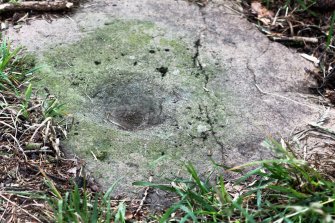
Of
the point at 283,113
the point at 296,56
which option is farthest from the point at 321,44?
the point at 283,113

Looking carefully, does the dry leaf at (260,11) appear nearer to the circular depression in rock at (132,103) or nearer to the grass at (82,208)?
the circular depression in rock at (132,103)

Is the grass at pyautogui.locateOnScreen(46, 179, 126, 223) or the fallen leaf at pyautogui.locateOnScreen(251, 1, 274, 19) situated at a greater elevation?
the fallen leaf at pyautogui.locateOnScreen(251, 1, 274, 19)

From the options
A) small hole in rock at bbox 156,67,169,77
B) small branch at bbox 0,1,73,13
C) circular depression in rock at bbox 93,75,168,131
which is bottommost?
circular depression in rock at bbox 93,75,168,131

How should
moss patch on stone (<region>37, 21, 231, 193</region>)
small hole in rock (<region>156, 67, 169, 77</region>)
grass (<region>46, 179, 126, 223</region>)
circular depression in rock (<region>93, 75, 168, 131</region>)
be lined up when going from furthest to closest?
small hole in rock (<region>156, 67, 169, 77</region>)
circular depression in rock (<region>93, 75, 168, 131</region>)
moss patch on stone (<region>37, 21, 231, 193</region>)
grass (<region>46, 179, 126, 223</region>)

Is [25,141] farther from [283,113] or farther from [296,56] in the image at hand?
[296,56]

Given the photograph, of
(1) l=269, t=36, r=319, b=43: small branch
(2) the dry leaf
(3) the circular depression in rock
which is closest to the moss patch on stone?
(3) the circular depression in rock

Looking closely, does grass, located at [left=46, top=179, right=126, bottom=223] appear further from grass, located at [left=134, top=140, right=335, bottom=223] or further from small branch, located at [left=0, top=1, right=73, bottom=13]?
small branch, located at [left=0, top=1, right=73, bottom=13]

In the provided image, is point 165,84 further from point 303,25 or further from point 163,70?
point 303,25

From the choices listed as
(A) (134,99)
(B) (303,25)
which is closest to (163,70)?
(A) (134,99)
